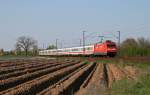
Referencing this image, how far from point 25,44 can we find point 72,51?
87760mm

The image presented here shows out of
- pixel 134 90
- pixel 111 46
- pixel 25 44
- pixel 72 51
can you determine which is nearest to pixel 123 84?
pixel 134 90

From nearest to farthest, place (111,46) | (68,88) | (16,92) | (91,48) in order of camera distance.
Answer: (16,92)
(68,88)
(111,46)
(91,48)

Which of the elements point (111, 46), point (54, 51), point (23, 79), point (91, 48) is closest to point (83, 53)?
point (91, 48)

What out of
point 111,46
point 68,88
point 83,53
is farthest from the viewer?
point 83,53

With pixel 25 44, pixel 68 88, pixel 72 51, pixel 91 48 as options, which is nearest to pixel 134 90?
pixel 68 88

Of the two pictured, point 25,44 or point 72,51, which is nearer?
point 72,51

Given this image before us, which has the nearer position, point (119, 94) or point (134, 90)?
point (119, 94)

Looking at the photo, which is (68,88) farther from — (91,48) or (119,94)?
(91,48)

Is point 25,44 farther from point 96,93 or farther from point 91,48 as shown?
point 96,93

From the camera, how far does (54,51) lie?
11856 cm

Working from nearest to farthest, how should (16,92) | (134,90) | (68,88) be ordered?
(16,92)
(134,90)
(68,88)

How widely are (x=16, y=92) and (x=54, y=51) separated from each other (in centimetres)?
10188

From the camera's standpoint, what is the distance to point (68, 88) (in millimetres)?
20953

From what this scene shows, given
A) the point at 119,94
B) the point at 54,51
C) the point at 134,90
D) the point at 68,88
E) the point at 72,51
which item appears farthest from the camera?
the point at 54,51
